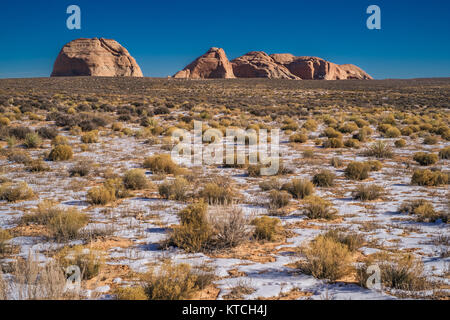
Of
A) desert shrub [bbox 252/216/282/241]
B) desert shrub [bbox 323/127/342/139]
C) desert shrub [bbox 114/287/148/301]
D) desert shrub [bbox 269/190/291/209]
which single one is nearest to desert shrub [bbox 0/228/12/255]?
desert shrub [bbox 114/287/148/301]

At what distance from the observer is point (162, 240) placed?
4.62m

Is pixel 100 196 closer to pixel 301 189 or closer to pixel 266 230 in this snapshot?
pixel 266 230

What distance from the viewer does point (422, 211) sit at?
5508mm

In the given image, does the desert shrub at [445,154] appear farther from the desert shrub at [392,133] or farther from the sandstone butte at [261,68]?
the sandstone butte at [261,68]

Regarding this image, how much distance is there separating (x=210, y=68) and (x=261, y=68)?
1891cm

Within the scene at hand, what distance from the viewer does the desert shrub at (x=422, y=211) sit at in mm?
5371

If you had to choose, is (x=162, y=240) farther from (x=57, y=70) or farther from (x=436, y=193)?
(x=57, y=70)

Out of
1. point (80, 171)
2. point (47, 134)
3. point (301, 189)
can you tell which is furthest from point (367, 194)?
point (47, 134)

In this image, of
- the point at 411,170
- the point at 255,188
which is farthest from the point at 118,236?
the point at 411,170

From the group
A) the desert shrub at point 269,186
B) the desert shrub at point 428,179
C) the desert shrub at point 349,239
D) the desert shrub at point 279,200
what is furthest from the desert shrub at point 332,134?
the desert shrub at point 349,239

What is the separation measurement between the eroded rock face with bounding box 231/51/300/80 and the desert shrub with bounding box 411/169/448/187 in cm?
10924

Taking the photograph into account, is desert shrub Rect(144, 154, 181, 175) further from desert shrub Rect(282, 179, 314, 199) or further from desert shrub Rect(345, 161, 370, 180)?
desert shrub Rect(345, 161, 370, 180)

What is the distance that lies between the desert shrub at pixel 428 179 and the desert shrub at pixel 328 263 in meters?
4.97
